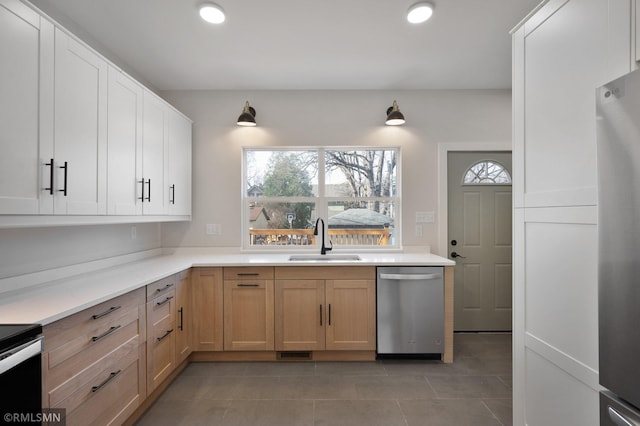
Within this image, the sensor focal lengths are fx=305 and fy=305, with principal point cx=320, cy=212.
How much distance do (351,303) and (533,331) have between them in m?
1.46

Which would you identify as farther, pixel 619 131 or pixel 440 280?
pixel 440 280

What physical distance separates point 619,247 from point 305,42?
2.35 meters

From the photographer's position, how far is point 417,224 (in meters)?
3.38

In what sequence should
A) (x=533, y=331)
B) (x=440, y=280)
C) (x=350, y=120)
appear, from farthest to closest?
1. (x=350, y=120)
2. (x=440, y=280)
3. (x=533, y=331)

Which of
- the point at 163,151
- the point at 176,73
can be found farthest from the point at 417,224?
the point at 176,73

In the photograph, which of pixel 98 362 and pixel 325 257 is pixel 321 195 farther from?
pixel 98 362

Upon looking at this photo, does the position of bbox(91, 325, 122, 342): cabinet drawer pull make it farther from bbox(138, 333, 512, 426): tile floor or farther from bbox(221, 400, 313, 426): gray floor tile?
bbox(221, 400, 313, 426): gray floor tile

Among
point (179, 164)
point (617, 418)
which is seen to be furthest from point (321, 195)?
point (617, 418)

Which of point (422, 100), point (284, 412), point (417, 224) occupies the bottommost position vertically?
point (284, 412)

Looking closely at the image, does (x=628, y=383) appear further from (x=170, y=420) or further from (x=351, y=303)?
(x=170, y=420)

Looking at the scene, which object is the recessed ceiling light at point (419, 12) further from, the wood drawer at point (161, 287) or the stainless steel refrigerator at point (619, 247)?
the wood drawer at point (161, 287)

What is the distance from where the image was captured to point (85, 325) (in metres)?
1.53

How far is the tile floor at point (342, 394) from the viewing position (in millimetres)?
2004

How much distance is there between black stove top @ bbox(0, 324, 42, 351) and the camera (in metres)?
1.05
